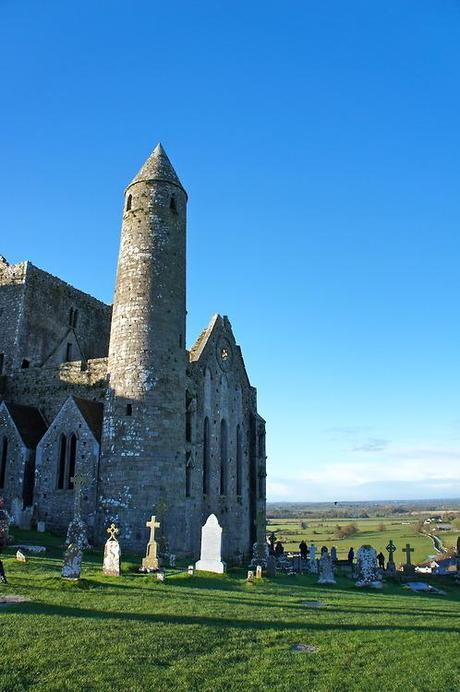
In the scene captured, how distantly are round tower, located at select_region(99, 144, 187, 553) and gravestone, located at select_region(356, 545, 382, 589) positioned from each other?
286 inches

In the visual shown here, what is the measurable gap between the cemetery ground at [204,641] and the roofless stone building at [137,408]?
8451mm

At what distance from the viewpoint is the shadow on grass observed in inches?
426

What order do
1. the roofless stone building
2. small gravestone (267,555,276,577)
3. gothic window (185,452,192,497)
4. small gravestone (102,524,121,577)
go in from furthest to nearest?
gothic window (185,452,192,497) → the roofless stone building → small gravestone (267,555,276,577) → small gravestone (102,524,121,577)

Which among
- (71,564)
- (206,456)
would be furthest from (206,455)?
(71,564)

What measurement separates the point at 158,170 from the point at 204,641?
2333 centimetres

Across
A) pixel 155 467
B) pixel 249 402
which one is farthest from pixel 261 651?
pixel 249 402

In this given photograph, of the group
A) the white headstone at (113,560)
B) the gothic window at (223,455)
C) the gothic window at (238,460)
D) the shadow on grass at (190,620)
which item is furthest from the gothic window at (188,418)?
the shadow on grass at (190,620)

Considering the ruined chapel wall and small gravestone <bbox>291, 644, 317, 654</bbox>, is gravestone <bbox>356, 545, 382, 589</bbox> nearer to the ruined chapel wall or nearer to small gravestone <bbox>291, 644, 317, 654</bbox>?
small gravestone <bbox>291, 644, 317, 654</bbox>

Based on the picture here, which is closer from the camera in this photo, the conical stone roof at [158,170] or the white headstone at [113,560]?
the white headstone at [113,560]

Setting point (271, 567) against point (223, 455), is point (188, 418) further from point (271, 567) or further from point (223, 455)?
point (271, 567)

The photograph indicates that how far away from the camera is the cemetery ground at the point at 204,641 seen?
7887 mm

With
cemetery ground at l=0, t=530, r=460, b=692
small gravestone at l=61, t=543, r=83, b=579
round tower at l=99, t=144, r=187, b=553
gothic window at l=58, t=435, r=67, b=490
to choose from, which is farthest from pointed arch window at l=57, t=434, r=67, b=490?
small gravestone at l=61, t=543, r=83, b=579

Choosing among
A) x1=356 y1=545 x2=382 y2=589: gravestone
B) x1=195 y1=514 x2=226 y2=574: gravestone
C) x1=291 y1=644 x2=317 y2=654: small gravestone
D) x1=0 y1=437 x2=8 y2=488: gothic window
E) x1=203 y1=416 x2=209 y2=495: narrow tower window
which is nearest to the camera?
x1=291 y1=644 x2=317 y2=654: small gravestone

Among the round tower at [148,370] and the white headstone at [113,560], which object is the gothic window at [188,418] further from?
the white headstone at [113,560]
